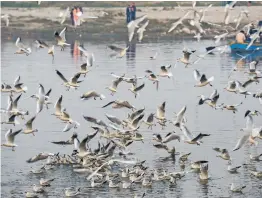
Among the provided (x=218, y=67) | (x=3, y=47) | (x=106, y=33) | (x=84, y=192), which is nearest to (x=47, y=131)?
(x=84, y=192)

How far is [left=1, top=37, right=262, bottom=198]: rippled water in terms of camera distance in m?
20.6

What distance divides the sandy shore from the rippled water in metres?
16.2

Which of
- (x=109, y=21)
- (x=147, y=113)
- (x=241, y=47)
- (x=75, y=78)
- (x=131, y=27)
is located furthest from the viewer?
(x=109, y=21)

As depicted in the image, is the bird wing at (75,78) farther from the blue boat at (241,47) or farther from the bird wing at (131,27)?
the blue boat at (241,47)

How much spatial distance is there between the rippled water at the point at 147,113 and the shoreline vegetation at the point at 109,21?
14.5 meters

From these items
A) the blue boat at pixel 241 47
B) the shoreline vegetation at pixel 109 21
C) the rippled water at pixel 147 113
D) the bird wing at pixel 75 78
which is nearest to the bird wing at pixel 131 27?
the bird wing at pixel 75 78

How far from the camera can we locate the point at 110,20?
70.1 m

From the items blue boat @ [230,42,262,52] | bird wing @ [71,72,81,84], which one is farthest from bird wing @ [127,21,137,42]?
blue boat @ [230,42,262,52]

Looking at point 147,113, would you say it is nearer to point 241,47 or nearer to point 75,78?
point 75,78

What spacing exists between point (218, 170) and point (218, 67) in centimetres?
2081

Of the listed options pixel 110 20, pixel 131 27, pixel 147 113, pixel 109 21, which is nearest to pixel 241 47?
pixel 147 113

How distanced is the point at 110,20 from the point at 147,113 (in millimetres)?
41540

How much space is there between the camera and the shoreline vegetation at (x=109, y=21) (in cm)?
6462

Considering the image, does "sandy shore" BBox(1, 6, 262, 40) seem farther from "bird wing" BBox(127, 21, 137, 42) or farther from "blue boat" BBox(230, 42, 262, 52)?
"bird wing" BBox(127, 21, 137, 42)
